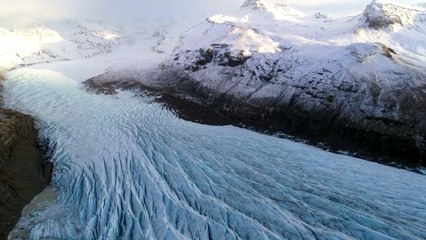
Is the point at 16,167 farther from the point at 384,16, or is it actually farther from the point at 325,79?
the point at 384,16

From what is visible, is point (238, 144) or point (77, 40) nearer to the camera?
point (238, 144)

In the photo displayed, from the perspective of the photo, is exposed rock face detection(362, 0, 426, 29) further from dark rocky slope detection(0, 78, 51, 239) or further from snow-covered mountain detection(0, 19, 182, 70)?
snow-covered mountain detection(0, 19, 182, 70)

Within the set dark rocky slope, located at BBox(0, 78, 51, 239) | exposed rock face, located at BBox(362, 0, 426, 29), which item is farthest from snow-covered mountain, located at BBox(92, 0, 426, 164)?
dark rocky slope, located at BBox(0, 78, 51, 239)

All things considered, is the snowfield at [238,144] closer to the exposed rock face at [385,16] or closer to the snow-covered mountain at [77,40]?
the exposed rock face at [385,16]

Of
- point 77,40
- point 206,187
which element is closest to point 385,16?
point 206,187

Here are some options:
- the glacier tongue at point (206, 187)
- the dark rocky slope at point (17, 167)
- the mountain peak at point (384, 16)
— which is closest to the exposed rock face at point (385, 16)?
the mountain peak at point (384, 16)

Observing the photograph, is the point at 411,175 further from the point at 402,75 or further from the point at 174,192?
the point at 174,192
